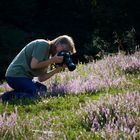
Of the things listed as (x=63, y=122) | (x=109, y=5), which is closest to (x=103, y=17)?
(x=109, y=5)

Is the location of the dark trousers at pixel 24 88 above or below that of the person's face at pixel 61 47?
below

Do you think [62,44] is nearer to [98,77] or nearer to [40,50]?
[40,50]

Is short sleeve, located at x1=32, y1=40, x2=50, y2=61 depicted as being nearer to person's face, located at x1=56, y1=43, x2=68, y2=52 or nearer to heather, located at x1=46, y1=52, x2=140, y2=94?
person's face, located at x1=56, y1=43, x2=68, y2=52

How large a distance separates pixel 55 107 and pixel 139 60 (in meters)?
3.89

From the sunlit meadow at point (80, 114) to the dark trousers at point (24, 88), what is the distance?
0.94 feet

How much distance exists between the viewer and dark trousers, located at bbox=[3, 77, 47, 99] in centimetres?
851

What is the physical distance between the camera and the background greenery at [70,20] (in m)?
28.0

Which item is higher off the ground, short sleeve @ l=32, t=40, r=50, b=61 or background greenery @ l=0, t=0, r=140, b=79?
short sleeve @ l=32, t=40, r=50, b=61

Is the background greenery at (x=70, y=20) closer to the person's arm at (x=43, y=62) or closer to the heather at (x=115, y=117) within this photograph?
the person's arm at (x=43, y=62)

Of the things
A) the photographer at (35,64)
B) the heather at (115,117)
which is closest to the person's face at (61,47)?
the photographer at (35,64)

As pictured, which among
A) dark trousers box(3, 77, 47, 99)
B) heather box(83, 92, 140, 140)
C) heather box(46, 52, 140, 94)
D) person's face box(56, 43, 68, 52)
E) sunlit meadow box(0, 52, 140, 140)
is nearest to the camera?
heather box(83, 92, 140, 140)

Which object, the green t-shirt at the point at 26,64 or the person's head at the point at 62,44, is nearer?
the person's head at the point at 62,44

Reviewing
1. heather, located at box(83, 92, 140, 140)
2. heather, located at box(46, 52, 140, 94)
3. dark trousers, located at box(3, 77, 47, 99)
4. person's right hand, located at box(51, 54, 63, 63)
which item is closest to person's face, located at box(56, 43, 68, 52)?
person's right hand, located at box(51, 54, 63, 63)

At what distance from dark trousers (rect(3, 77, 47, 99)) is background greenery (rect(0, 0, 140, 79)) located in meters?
16.8
